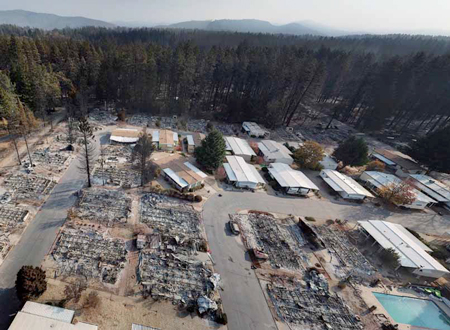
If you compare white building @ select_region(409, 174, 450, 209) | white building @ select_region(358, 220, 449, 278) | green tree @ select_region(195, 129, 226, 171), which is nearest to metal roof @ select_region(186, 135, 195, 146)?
green tree @ select_region(195, 129, 226, 171)

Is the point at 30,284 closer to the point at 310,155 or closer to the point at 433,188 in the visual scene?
the point at 310,155

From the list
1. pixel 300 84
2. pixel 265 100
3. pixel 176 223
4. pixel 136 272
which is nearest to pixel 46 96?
pixel 176 223

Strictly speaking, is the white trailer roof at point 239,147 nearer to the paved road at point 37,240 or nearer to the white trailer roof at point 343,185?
the white trailer roof at point 343,185

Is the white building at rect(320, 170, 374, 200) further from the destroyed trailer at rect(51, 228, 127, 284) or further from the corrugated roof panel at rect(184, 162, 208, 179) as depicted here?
the destroyed trailer at rect(51, 228, 127, 284)

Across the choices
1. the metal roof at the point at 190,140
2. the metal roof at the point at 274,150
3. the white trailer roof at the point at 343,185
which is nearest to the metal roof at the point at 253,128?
the metal roof at the point at 274,150

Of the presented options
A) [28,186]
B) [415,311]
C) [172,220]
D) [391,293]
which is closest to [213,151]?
[172,220]

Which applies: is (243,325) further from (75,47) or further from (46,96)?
(75,47)
